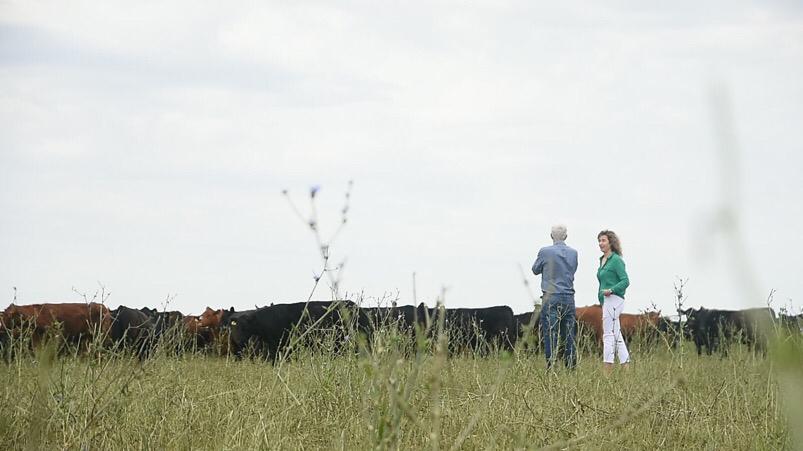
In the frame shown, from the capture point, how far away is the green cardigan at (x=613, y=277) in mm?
8477

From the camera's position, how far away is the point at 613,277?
8.62 m

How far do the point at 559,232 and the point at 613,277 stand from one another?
2.40 ft

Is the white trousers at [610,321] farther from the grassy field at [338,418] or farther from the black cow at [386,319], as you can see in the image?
the grassy field at [338,418]

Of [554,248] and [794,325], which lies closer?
[794,325]

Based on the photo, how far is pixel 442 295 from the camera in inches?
66.1

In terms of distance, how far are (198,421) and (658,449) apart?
7.47 ft

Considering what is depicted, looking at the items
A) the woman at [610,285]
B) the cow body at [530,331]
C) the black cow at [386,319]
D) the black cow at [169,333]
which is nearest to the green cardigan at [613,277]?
the woman at [610,285]

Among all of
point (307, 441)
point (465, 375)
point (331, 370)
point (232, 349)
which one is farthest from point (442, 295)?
point (232, 349)

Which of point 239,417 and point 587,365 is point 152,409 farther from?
point 587,365

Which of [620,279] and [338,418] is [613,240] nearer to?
[620,279]

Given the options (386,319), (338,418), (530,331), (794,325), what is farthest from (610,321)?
(530,331)

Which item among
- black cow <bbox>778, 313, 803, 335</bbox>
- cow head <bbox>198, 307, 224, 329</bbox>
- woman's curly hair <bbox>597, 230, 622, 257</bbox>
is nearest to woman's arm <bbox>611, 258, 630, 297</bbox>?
woman's curly hair <bbox>597, 230, 622, 257</bbox>

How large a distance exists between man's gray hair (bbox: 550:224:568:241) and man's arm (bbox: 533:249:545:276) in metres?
0.23

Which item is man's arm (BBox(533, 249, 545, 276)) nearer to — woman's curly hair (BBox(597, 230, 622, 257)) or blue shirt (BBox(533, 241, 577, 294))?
blue shirt (BBox(533, 241, 577, 294))
